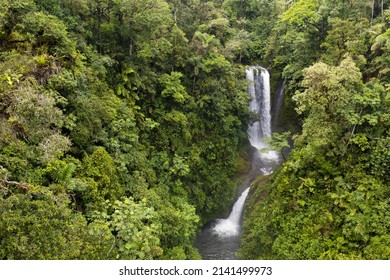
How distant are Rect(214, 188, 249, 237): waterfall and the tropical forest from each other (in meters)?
0.09

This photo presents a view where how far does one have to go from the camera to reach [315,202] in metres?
13.2

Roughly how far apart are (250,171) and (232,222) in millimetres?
4332

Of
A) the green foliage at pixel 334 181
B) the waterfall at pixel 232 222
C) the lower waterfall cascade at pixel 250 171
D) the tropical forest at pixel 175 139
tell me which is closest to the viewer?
the tropical forest at pixel 175 139

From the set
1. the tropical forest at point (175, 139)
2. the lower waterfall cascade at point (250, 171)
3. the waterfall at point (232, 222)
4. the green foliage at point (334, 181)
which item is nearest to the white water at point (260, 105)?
the lower waterfall cascade at point (250, 171)

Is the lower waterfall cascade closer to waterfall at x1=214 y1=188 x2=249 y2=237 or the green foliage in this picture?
waterfall at x1=214 y1=188 x2=249 y2=237

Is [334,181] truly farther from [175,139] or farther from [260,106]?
[260,106]

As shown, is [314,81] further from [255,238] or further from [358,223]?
[255,238]

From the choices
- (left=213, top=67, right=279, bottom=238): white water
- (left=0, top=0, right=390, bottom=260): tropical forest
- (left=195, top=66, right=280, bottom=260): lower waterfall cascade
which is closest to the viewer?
(left=0, top=0, right=390, bottom=260): tropical forest

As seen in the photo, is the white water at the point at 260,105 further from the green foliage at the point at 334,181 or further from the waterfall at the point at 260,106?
the green foliage at the point at 334,181

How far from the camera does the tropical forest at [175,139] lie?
7516 mm

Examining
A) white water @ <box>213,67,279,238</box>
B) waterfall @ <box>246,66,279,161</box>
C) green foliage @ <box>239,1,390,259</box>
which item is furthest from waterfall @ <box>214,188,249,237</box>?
waterfall @ <box>246,66,279,161</box>

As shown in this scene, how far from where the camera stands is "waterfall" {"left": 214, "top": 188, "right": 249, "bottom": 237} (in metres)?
17.1

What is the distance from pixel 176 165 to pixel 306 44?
1283 centimetres

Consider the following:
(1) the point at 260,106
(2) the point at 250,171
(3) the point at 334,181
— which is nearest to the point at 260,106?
(1) the point at 260,106
